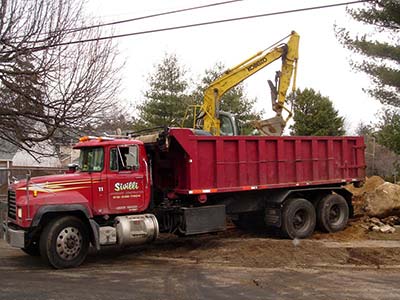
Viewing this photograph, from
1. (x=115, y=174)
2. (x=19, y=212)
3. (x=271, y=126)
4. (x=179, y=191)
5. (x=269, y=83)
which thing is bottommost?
(x=19, y=212)

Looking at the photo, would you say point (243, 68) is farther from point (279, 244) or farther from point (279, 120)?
point (279, 244)

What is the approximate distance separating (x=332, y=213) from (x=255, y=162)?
3.15 metres

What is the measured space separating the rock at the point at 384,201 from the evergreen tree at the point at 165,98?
17.5 meters

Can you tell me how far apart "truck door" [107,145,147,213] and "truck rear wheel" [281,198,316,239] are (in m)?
3.79

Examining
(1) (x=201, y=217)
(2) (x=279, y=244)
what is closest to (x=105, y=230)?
(1) (x=201, y=217)

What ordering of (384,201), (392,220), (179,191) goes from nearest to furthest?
1. (179,191)
2. (384,201)
3. (392,220)

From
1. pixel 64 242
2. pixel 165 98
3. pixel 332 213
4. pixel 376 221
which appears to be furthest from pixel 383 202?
pixel 165 98

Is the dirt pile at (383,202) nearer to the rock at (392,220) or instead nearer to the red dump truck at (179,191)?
the rock at (392,220)

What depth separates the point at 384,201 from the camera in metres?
13.9

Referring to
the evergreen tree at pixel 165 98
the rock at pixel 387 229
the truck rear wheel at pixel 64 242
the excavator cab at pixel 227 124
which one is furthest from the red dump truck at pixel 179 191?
the evergreen tree at pixel 165 98

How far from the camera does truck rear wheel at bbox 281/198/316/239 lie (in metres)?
12.3

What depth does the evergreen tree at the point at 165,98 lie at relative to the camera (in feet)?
101

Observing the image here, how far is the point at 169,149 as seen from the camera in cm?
1109

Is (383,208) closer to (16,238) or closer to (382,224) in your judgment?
(382,224)
